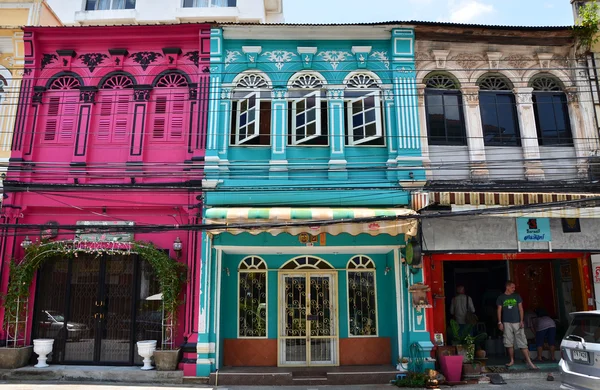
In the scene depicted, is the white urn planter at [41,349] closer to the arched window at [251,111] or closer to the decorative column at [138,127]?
the decorative column at [138,127]

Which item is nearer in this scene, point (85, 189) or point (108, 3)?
point (85, 189)

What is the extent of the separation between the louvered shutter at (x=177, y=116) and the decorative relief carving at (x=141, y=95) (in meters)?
0.62

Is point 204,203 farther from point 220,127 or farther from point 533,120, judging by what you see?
point 533,120

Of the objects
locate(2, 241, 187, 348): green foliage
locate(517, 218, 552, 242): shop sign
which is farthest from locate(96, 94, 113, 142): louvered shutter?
locate(517, 218, 552, 242): shop sign

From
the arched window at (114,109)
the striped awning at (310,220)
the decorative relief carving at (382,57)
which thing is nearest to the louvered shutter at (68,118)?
the arched window at (114,109)

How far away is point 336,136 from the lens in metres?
11.1

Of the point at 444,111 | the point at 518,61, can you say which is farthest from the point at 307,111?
the point at 518,61

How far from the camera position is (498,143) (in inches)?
448

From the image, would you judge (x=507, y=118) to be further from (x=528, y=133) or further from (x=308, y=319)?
(x=308, y=319)

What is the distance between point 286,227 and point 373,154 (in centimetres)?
343

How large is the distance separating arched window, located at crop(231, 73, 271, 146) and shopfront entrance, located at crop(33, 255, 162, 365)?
13.3 ft

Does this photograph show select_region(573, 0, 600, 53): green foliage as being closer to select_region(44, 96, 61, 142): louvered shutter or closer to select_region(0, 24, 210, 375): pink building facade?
select_region(0, 24, 210, 375): pink building facade

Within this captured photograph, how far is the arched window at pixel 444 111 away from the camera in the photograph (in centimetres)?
1130

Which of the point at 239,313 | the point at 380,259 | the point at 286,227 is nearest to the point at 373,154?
the point at 380,259
